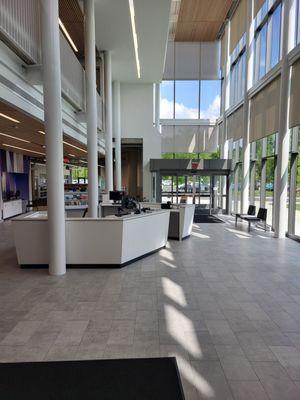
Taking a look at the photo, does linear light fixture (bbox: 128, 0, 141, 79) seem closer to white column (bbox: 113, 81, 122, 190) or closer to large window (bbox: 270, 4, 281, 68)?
white column (bbox: 113, 81, 122, 190)

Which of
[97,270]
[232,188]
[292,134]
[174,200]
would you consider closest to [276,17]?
[292,134]

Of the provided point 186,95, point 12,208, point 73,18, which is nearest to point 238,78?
point 186,95

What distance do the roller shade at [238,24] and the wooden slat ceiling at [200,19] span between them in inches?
23.4

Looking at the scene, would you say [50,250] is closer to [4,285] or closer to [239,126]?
[4,285]

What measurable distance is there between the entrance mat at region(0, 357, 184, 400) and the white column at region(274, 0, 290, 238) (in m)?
7.85

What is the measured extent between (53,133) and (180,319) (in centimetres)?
371

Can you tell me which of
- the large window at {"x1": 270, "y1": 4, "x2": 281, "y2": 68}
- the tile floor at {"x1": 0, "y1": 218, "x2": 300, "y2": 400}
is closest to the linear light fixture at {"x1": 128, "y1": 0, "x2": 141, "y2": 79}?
the large window at {"x1": 270, "y1": 4, "x2": 281, "y2": 68}

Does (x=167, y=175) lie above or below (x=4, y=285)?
above

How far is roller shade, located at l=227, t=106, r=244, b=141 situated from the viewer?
13864 mm

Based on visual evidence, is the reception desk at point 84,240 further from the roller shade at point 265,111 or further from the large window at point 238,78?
the large window at point 238,78

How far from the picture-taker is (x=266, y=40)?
11172mm

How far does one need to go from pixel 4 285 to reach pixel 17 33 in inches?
164

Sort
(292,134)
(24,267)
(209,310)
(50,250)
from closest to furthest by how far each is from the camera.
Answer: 1. (209,310)
2. (50,250)
3. (24,267)
4. (292,134)

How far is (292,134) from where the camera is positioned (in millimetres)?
9156
